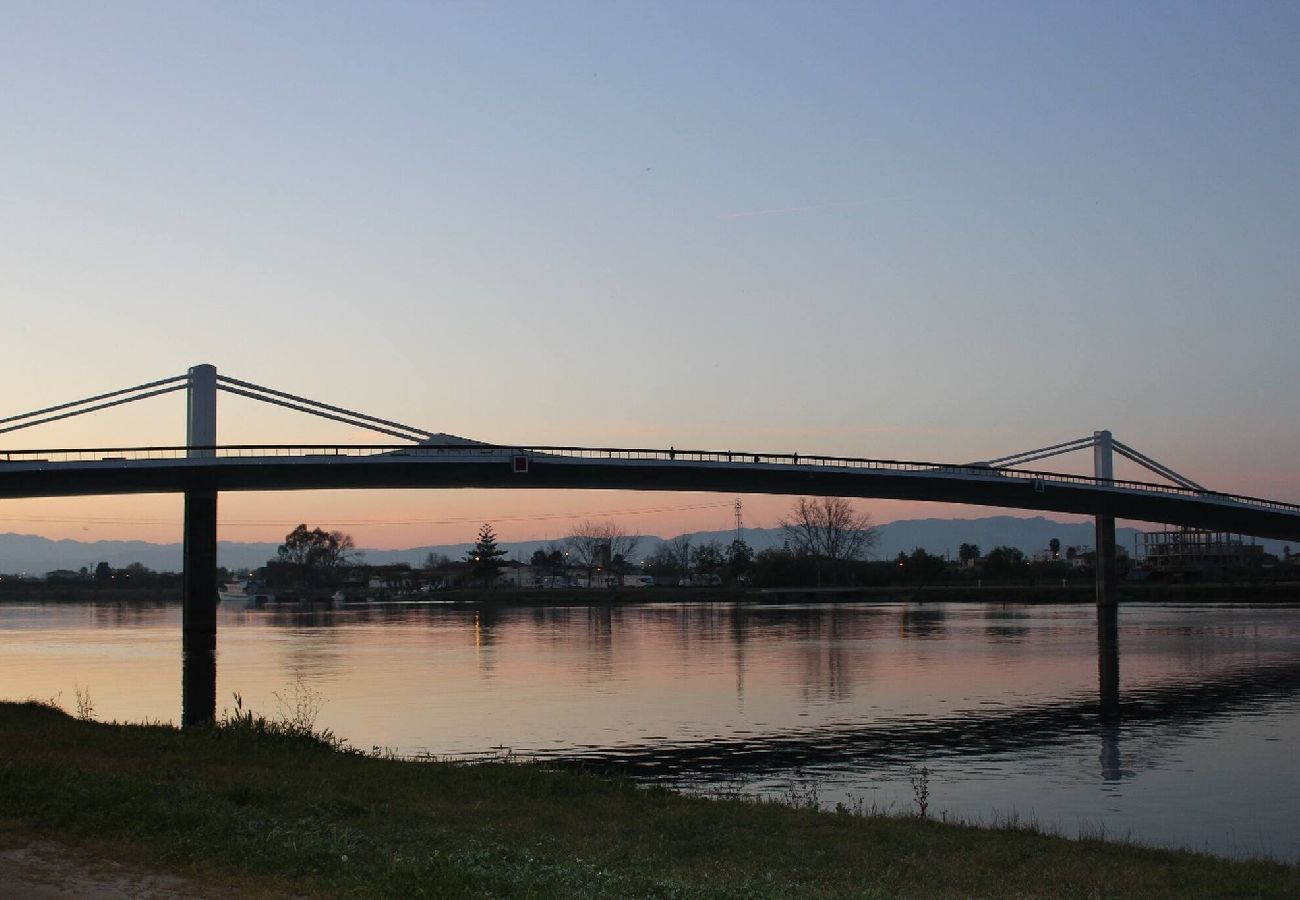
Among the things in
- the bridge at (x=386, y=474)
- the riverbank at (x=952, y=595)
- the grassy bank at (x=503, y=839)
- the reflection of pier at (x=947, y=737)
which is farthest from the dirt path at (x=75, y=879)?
the riverbank at (x=952, y=595)

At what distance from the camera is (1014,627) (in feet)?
298

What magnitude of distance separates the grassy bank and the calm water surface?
386 cm

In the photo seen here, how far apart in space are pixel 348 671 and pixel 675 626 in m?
47.0

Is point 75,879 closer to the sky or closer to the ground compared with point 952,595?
closer to the sky

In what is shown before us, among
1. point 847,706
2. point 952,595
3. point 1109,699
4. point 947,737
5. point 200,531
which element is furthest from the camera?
point 952,595

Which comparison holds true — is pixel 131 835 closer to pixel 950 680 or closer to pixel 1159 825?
pixel 1159 825

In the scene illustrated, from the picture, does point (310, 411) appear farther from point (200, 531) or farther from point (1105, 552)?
point (1105, 552)

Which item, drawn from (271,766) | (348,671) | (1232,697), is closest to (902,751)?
(271,766)

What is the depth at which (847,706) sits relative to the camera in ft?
129

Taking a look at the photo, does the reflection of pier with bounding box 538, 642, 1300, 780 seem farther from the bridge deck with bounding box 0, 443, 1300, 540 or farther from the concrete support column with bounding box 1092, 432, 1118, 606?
the concrete support column with bounding box 1092, 432, 1118, 606

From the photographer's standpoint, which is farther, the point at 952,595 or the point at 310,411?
the point at 952,595

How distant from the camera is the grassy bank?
12.6 metres

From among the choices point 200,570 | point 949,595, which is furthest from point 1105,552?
point 200,570

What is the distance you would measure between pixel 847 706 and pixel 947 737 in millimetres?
7594
